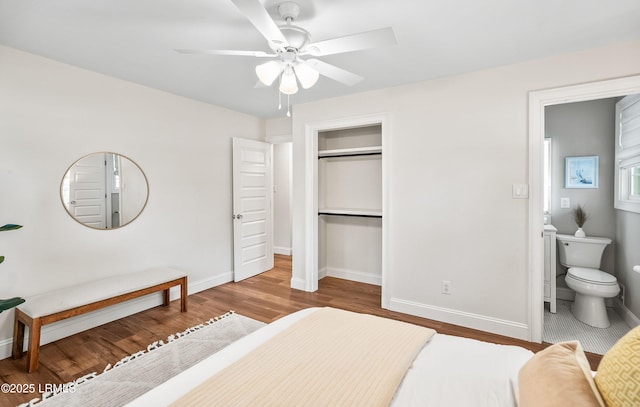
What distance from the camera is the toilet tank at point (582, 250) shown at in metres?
3.07

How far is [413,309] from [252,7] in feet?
9.66

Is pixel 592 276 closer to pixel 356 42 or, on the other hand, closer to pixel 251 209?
pixel 356 42

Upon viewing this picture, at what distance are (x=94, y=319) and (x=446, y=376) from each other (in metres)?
3.13

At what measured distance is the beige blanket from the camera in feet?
3.37

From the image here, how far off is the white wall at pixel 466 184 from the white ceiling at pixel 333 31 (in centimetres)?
18

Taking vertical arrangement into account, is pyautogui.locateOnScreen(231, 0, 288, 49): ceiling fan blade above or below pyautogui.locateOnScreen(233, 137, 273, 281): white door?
above

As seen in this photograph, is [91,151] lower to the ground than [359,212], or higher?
higher

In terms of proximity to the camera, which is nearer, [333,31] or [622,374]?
[622,374]

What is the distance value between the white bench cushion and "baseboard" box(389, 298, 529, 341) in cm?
239

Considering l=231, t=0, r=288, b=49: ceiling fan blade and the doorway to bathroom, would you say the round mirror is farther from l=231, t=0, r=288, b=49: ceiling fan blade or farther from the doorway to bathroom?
the doorway to bathroom

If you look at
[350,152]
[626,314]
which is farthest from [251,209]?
[626,314]

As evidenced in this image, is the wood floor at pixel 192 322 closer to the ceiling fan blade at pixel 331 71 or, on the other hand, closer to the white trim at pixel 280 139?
the white trim at pixel 280 139

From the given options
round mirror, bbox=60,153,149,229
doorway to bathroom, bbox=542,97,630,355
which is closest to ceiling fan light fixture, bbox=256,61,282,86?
round mirror, bbox=60,153,149,229

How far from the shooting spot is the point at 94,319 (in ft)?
9.23
